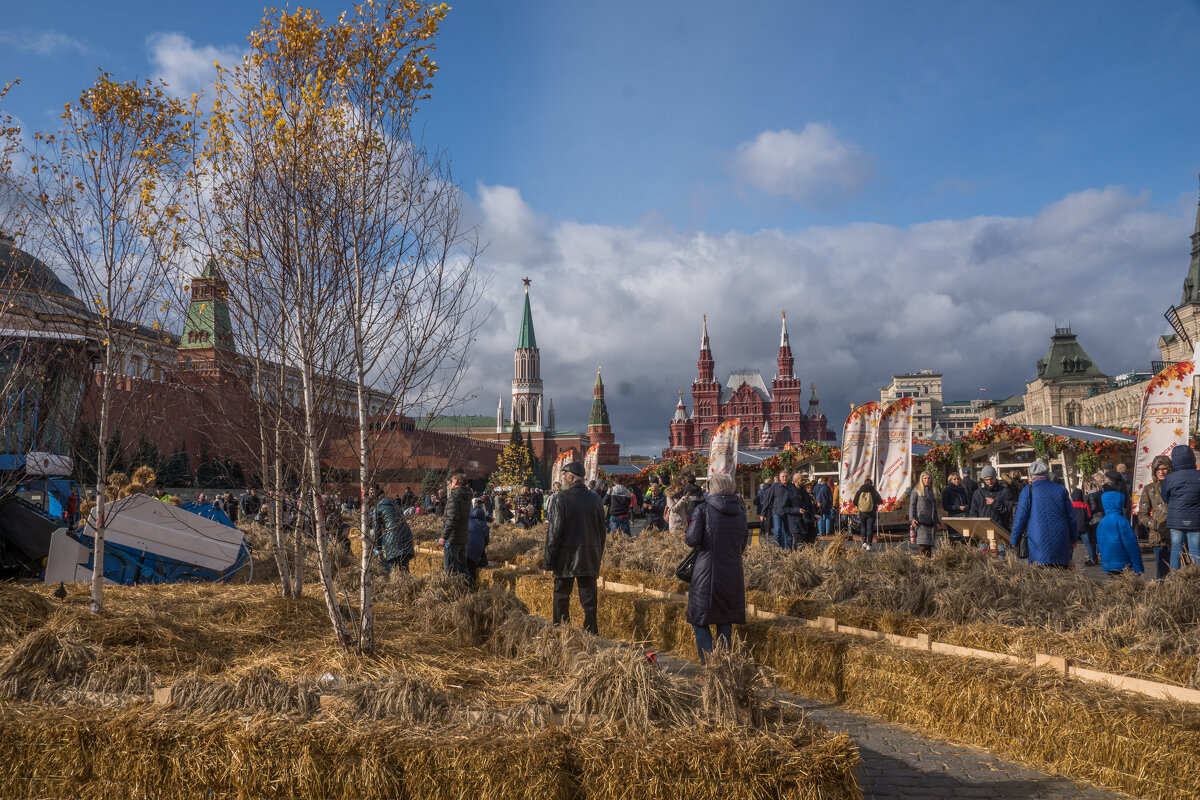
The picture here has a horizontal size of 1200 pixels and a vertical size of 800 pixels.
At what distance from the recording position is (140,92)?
7051 mm

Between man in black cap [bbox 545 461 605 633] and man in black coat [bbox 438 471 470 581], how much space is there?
2224 millimetres

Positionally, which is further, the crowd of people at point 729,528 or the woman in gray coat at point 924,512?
the woman in gray coat at point 924,512

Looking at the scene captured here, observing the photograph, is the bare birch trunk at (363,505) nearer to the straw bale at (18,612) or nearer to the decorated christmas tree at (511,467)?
the straw bale at (18,612)

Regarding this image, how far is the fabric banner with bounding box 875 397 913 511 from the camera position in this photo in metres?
14.5

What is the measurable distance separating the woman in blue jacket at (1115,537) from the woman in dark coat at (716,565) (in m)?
5.11

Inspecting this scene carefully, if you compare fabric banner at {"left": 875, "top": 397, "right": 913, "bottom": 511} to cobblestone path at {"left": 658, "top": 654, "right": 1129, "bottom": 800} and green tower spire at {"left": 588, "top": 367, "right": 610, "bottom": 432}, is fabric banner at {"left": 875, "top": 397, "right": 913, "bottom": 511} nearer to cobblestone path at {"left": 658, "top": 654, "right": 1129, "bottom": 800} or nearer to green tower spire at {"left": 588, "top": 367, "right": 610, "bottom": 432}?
cobblestone path at {"left": 658, "top": 654, "right": 1129, "bottom": 800}

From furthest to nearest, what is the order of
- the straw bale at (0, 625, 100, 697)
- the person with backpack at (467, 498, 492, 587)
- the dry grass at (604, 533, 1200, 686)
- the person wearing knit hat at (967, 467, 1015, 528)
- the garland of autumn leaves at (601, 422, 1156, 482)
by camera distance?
the garland of autumn leaves at (601, 422, 1156, 482), the person wearing knit hat at (967, 467, 1015, 528), the person with backpack at (467, 498, 492, 587), the dry grass at (604, 533, 1200, 686), the straw bale at (0, 625, 100, 697)

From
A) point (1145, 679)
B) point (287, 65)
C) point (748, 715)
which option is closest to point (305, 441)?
point (287, 65)

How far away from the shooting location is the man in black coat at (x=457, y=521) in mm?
9648

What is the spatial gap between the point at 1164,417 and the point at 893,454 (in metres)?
4.22

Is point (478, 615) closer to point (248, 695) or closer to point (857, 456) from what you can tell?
point (248, 695)

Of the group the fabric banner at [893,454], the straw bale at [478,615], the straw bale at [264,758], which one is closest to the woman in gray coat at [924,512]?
the fabric banner at [893,454]

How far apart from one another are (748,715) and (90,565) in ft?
29.9

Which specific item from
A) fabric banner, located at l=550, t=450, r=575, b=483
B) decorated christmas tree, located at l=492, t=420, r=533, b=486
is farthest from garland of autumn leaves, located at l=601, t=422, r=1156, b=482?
decorated christmas tree, located at l=492, t=420, r=533, b=486
